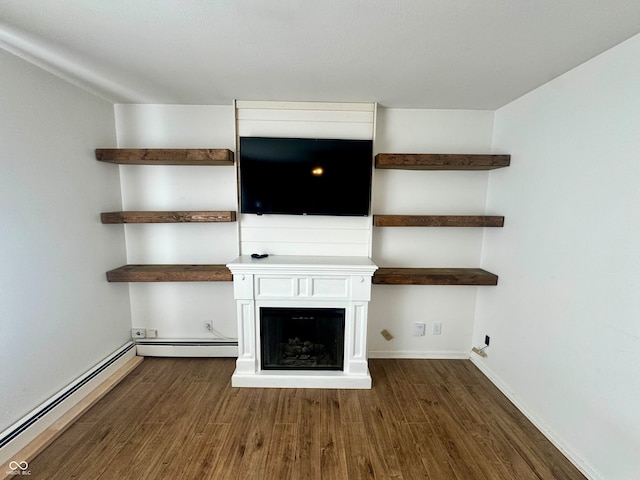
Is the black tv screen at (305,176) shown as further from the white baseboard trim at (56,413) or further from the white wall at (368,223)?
the white baseboard trim at (56,413)

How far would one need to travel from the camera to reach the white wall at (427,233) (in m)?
2.42

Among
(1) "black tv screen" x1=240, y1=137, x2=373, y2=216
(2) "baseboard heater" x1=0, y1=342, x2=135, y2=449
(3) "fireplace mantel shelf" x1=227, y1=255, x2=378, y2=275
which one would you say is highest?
(1) "black tv screen" x1=240, y1=137, x2=373, y2=216

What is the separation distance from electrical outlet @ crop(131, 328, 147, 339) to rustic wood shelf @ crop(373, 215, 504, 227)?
2424mm

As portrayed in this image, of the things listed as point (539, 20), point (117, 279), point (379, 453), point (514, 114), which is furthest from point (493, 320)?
point (117, 279)

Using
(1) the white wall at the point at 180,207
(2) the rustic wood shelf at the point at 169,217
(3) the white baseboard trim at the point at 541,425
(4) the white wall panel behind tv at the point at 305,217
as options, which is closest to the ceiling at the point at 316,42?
(4) the white wall panel behind tv at the point at 305,217

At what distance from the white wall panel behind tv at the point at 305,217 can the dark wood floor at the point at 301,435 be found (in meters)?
1.18

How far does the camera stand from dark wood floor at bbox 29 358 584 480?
4.97 feet

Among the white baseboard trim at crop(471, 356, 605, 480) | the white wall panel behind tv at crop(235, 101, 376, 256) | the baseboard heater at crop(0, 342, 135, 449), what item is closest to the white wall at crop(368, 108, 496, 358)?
the white wall panel behind tv at crop(235, 101, 376, 256)

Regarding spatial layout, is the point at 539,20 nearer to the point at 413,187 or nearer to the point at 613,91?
the point at 613,91

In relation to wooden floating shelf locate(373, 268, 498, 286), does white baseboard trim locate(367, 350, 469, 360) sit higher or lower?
lower

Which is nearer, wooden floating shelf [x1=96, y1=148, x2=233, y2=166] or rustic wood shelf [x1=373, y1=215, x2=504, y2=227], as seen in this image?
wooden floating shelf [x1=96, y1=148, x2=233, y2=166]

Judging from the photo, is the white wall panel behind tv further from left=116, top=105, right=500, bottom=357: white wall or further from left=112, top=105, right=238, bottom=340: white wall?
left=112, top=105, right=238, bottom=340: white wall
